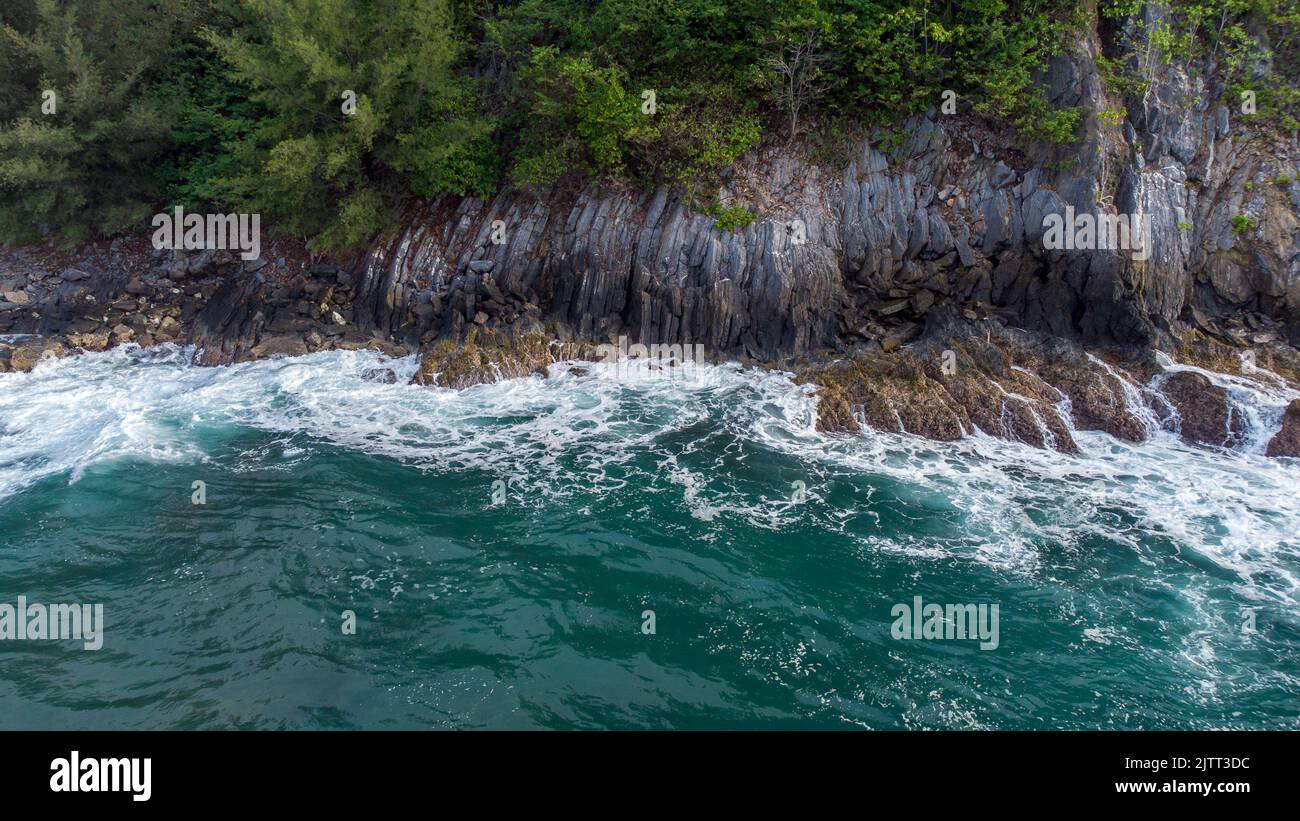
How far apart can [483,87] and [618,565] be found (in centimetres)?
1751

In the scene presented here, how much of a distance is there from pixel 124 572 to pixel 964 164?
20.2 m

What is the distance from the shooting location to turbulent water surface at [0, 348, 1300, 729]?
8781 millimetres

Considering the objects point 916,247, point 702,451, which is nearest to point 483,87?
point 916,247

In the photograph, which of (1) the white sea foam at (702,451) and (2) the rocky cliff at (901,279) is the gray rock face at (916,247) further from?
(1) the white sea foam at (702,451)

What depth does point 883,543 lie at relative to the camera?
1180cm

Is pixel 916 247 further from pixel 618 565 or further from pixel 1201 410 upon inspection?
pixel 618 565

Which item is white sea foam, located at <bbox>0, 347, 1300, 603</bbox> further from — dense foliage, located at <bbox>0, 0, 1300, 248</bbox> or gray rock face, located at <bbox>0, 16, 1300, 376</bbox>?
dense foliage, located at <bbox>0, 0, 1300, 248</bbox>

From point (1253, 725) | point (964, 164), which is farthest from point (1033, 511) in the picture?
point (964, 164)

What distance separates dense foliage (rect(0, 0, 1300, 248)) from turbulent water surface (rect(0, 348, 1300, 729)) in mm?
7324

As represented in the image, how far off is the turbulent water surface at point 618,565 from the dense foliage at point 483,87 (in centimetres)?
732

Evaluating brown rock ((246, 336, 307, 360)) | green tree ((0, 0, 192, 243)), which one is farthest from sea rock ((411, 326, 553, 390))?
green tree ((0, 0, 192, 243))

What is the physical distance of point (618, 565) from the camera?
37.1 feet

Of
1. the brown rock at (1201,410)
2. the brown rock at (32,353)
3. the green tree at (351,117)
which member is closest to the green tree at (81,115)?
the green tree at (351,117)

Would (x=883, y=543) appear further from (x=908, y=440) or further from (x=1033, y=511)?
(x=908, y=440)
